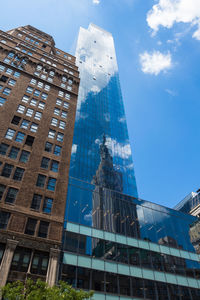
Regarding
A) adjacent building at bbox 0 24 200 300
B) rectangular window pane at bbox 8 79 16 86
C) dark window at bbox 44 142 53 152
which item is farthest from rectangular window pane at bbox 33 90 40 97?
dark window at bbox 44 142 53 152

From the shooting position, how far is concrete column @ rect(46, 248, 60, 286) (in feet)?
80.8

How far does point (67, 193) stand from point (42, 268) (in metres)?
10.5

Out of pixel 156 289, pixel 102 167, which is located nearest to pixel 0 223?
pixel 156 289

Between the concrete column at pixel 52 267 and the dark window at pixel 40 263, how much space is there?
68cm

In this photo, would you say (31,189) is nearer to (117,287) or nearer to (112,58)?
(117,287)

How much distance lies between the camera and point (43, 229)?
1118 inches

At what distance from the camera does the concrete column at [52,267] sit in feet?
80.8

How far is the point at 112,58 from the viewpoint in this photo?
12862 cm

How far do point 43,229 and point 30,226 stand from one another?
165 cm

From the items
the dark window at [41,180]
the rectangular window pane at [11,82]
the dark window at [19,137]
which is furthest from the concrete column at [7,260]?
the rectangular window pane at [11,82]

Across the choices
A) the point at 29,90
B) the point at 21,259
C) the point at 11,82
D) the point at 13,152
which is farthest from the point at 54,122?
the point at 21,259

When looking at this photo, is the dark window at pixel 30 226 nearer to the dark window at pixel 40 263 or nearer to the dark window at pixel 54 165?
the dark window at pixel 40 263

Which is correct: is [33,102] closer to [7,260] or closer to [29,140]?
[29,140]

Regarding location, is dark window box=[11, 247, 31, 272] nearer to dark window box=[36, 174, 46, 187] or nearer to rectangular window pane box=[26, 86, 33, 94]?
dark window box=[36, 174, 46, 187]
